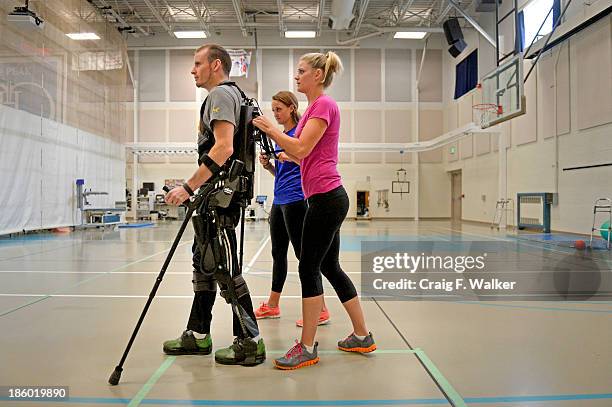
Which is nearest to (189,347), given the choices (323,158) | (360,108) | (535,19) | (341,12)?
(323,158)

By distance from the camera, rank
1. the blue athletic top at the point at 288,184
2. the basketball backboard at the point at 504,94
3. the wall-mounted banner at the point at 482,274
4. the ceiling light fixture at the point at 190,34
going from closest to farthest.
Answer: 1. the blue athletic top at the point at 288,184
2. the wall-mounted banner at the point at 482,274
3. the basketball backboard at the point at 504,94
4. the ceiling light fixture at the point at 190,34

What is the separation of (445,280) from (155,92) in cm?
2068

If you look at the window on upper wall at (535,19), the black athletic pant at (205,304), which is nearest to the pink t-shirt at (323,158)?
the black athletic pant at (205,304)

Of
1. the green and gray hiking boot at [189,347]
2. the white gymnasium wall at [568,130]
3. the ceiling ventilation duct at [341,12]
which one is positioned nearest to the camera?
the green and gray hiking boot at [189,347]

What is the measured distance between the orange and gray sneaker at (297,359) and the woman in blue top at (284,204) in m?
0.76

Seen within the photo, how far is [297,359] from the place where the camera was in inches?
94.7

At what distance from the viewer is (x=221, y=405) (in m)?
1.93

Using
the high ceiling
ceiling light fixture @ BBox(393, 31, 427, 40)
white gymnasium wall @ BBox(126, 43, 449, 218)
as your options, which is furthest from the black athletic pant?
ceiling light fixture @ BBox(393, 31, 427, 40)

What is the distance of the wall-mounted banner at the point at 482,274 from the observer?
440cm

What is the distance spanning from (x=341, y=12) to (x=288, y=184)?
15.2 meters

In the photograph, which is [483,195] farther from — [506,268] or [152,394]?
[152,394]

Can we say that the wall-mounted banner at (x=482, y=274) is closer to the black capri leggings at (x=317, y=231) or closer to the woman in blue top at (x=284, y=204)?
the woman in blue top at (x=284, y=204)

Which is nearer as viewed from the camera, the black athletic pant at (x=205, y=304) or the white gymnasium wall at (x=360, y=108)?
the black athletic pant at (x=205, y=304)

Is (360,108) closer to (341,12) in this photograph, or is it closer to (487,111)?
(341,12)
